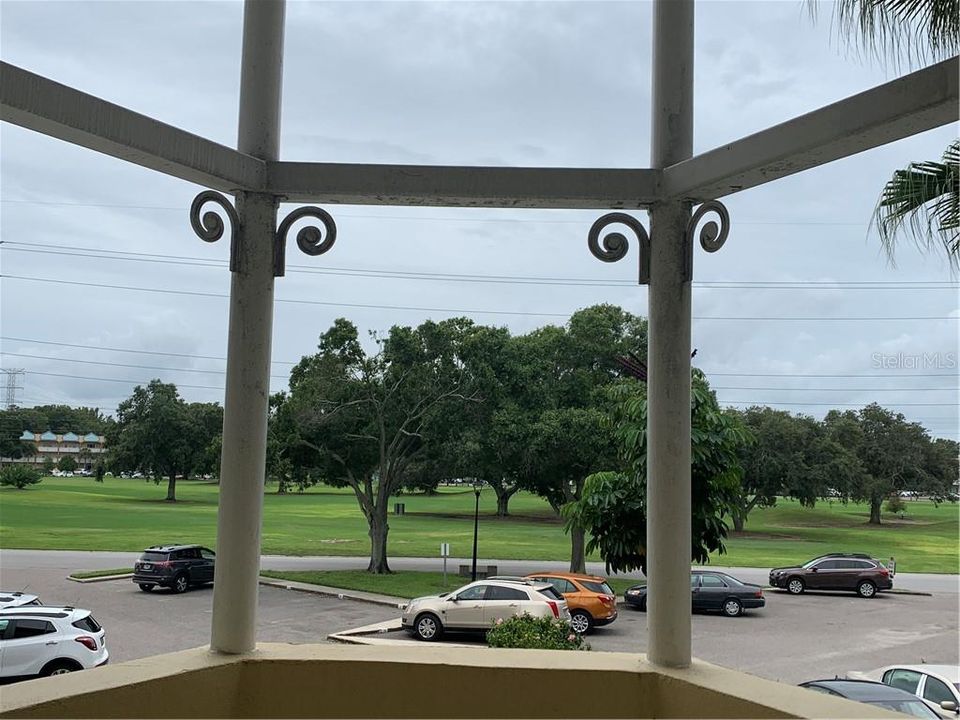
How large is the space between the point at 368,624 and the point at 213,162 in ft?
43.1

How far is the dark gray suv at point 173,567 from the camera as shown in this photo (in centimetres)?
1755

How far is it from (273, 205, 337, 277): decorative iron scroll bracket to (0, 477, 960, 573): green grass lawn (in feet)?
73.1

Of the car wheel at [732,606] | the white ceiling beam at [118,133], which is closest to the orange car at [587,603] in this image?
the car wheel at [732,606]

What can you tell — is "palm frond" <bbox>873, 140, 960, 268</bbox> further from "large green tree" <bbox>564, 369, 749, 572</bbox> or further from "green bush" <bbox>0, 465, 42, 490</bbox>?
"green bush" <bbox>0, 465, 42, 490</bbox>

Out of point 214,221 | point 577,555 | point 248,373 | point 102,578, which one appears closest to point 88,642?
point 248,373

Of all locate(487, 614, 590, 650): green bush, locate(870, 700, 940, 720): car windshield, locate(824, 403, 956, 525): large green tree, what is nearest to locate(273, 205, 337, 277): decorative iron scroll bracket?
locate(487, 614, 590, 650): green bush

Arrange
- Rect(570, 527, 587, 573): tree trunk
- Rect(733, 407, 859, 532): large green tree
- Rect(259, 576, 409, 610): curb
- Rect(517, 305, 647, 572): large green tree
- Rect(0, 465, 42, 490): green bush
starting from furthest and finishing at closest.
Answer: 1. Rect(0, 465, 42, 490): green bush
2. Rect(733, 407, 859, 532): large green tree
3. Rect(570, 527, 587, 573): tree trunk
4. Rect(517, 305, 647, 572): large green tree
5. Rect(259, 576, 409, 610): curb

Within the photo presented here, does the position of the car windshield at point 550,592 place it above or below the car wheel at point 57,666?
above

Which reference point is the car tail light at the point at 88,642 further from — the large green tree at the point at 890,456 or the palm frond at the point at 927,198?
the large green tree at the point at 890,456

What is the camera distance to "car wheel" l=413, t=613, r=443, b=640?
42.3 feet

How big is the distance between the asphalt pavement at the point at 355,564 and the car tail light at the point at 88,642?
12285 millimetres

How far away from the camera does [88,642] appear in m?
9.51

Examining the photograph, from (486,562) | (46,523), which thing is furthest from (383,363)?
(46,523)

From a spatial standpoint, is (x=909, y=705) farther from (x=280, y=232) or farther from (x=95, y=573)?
(x=95, y=573)
